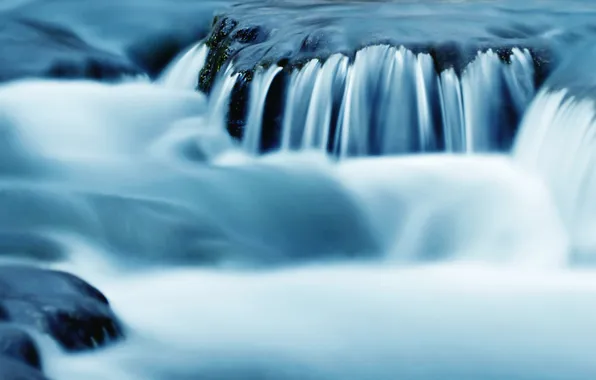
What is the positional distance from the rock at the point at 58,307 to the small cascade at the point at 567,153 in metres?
2.74

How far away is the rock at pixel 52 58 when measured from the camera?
8.84 m

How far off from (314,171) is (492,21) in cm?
203

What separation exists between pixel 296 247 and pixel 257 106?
5.39 ft

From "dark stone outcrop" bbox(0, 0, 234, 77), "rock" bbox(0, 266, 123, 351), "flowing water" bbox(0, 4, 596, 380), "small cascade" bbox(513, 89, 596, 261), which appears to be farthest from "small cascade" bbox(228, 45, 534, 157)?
"rock" bbox(0, 266, 123, 351)

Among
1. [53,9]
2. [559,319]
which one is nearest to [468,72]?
[559,319]

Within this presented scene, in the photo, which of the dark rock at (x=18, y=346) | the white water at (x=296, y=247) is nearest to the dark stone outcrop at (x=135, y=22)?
the white water at (x=296, y=247)

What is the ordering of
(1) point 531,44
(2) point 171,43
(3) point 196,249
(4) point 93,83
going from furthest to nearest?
(2) point 171,43 → (4) point 93,83 → (1) point 531,44 → (3) point 196,249

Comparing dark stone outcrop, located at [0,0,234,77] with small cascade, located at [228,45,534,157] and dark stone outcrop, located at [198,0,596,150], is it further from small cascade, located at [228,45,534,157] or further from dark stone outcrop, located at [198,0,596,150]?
small cascade, located at [228,45,534,157]

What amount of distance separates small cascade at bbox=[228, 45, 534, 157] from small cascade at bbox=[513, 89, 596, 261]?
0.22 metres

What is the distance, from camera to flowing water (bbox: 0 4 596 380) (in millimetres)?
4480

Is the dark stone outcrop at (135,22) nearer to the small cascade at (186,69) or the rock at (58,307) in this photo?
the small cascade at (186,69)

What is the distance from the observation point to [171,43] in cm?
981

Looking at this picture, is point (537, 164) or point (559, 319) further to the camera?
point (537, 164)

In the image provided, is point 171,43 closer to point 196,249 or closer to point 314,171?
point 314,171
